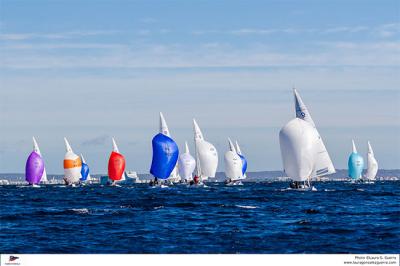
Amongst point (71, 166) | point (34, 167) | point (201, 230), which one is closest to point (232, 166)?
point (71, 166)

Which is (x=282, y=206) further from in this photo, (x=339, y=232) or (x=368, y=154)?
(x=368, y=154)

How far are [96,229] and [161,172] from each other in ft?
237

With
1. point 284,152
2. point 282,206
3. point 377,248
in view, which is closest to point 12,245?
point 377,248

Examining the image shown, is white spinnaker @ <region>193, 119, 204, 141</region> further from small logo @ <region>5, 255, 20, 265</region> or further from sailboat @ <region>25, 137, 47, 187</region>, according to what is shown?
small logo @ <region>5, 255, 20, 265</region>

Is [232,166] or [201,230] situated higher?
[232,166]

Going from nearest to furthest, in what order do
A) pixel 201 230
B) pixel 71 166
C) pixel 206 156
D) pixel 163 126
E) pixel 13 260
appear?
pixel 13 260 < pixel 201 230 < pixel 163 126 < pixel 71 166 < pixel 206 156

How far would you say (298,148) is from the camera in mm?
89625

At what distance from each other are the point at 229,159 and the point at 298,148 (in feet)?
216

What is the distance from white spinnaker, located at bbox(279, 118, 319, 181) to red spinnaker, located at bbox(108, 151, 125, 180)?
59.7 meters

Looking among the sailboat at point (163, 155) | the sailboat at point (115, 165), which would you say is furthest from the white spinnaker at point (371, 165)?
the sailboat at point (163, 155)

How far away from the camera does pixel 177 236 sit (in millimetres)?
40344

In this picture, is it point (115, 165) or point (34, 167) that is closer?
point (34, 167)

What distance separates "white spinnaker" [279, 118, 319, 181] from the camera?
295ft

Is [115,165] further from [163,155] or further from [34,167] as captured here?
[163,155]
